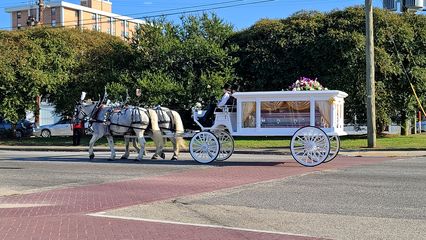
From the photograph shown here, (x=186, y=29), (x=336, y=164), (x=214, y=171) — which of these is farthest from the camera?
(x=186, y=29)

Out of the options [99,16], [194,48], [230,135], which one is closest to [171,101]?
[194,48]

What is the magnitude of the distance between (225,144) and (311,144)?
314 cm

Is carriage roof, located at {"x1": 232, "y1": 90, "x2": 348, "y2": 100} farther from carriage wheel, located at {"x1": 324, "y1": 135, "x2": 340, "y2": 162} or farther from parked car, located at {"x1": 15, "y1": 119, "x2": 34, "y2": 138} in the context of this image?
parked car, located at {"x1": 15, "y1": 119, "x2": 34, "y2": 138}

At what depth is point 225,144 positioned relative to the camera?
1753 centimetres

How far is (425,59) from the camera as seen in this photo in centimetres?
3048

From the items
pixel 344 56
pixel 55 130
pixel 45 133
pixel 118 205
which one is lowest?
pixel 118 205

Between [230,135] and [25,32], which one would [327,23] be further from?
[25,32]

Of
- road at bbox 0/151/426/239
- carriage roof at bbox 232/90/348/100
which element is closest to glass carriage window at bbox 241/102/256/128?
carriage roof at bbox 232/90/348/100

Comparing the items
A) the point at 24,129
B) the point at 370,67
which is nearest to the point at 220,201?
the point at 370,67

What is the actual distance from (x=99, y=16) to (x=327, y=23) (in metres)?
104

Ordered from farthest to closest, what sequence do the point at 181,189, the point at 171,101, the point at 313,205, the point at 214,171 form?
the point at 171,101, the point at 214,171, the point at 181,189, the point at 313,205

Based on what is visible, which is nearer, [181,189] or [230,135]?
[181,189]

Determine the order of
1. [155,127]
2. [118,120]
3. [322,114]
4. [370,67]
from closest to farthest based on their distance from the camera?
[322,114], [155,127], [118,120], [370,67]

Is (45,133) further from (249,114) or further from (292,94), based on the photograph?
(292,94)
